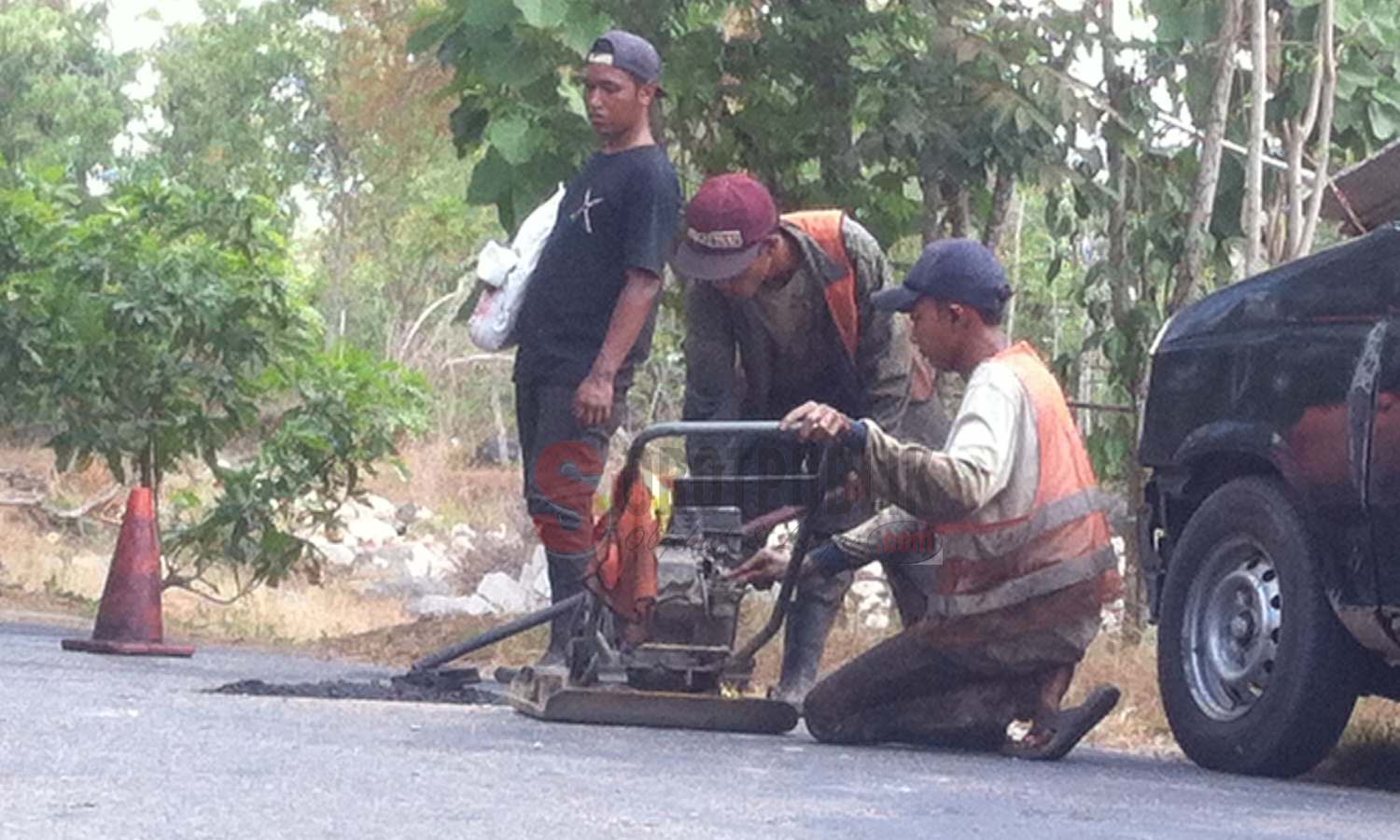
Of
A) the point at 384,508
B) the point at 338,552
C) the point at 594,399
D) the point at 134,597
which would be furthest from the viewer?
the point at 384,508

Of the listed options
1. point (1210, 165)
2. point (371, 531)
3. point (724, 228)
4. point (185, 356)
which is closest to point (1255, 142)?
point (1210, 165)

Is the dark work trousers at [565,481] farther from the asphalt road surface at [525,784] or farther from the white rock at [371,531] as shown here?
the white rock at [371,531]

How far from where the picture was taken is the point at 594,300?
830cm

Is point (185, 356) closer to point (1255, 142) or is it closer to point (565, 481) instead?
point (1255, 142)

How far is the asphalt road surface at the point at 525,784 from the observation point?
16.3ft

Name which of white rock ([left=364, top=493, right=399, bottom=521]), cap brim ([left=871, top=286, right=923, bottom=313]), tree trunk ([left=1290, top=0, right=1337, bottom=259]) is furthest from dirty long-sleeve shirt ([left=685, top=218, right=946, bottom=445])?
white rock ([left=364, top=493, right=399, bottom=521])

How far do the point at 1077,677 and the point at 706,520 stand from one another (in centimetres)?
235

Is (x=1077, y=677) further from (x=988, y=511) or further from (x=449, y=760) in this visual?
(x=449, y=760)

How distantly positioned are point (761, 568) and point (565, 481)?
111 cm

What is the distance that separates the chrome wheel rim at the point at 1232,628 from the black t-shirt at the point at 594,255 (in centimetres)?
192

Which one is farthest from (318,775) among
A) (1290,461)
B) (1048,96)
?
(1048,96)

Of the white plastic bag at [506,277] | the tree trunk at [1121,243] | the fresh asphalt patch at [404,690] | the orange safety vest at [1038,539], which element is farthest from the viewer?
the tree trunk at [1121,243]

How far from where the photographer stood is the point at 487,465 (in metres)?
45.7

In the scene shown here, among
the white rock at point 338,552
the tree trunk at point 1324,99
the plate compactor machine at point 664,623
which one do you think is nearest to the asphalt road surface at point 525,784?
the plate compactor machine at point 664,623
